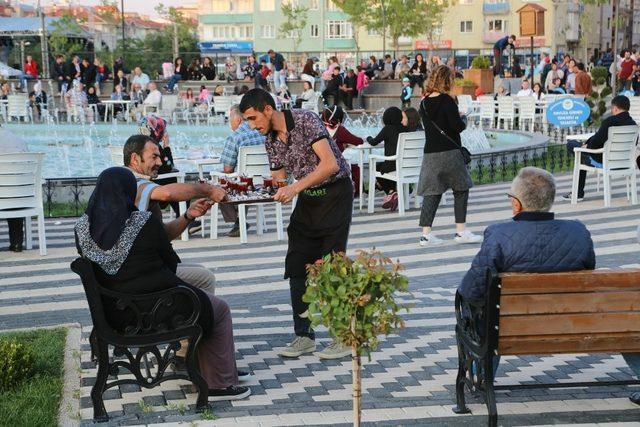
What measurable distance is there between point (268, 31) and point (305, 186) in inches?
4411

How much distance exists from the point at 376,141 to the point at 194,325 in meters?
7.99

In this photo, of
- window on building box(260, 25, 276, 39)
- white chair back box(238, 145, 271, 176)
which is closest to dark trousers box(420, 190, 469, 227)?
white chair back box(238, 145, 271, 176)

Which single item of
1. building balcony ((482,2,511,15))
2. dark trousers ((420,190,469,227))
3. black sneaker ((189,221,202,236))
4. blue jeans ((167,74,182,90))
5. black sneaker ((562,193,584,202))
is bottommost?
black sneaker ((562,193,584,202))

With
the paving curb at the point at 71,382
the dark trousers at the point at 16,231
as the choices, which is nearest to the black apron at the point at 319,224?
the paving curb at the point at 71,382

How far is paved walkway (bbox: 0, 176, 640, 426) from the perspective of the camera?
606 cm

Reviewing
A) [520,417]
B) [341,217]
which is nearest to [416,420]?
[520,417]

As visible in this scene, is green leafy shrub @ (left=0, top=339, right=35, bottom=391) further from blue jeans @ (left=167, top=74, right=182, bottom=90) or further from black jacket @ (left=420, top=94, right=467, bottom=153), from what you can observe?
blue jeans @ (left=167, top=74, right=182, bottom=90)

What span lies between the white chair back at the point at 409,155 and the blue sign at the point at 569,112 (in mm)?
7251

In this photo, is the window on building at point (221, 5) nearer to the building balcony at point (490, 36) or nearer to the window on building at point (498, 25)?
the building balcony at point (490, 36)

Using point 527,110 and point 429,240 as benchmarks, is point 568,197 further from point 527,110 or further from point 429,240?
point 527,110

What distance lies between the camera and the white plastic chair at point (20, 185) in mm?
11250

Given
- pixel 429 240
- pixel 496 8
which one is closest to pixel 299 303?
pixel 429 240

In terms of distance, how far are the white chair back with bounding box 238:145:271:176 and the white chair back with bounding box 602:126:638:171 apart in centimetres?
437

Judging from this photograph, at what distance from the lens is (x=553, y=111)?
67.6ft
